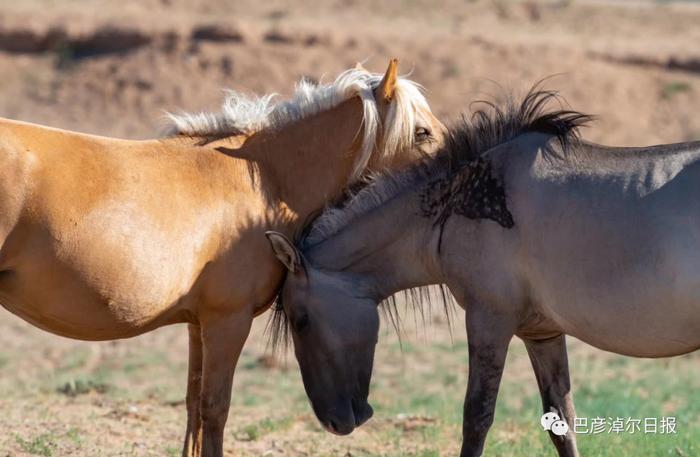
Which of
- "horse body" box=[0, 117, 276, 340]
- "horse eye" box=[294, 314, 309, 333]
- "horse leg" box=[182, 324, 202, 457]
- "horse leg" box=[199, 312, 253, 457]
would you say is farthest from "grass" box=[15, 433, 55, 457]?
"horse eye" box=[294, 314, 309, 333]

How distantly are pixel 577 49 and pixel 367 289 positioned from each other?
15.7 metres

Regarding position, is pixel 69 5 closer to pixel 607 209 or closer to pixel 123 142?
pixel 123 142

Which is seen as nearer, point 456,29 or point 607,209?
point 607,209

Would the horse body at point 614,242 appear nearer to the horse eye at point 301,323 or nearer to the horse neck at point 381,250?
the horse neck at point 381,250

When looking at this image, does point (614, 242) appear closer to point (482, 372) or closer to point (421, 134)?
point (482, 372)

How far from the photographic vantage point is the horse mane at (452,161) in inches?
230

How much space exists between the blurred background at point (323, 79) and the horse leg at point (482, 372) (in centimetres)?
105

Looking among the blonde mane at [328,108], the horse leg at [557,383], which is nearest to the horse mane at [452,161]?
the blonde mane at [328,108]

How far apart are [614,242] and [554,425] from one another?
3.80 ft

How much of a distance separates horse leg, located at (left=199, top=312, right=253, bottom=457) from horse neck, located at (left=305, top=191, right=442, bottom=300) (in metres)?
0.53

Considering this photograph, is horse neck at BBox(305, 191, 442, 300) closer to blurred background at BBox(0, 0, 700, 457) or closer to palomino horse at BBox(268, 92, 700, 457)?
palomino horse at BBox(268, 92, 700, 457)

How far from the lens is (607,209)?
545 centimetres

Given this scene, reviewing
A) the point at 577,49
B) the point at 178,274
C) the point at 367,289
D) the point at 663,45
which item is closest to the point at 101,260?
the point at 178,274

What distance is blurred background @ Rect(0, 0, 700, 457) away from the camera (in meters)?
7.33
